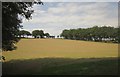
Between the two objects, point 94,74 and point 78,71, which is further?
point 78,71

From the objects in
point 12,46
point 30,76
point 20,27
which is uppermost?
point 20,27

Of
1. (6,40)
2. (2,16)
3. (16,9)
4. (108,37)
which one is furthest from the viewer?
(108,37)

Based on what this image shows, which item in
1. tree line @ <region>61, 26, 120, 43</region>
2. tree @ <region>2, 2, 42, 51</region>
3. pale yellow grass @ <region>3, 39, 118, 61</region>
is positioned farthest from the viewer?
tree line @ <region>61, 26, 120, 43</region>

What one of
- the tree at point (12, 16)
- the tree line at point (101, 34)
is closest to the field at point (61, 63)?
the tree at point (12, 16)

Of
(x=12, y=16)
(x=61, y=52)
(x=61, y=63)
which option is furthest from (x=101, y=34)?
(x=12, y=16)

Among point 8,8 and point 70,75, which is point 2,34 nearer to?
point 8,8

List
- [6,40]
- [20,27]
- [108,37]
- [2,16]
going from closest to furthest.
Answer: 1. [2,16]
2. [6,40]
3. [20,27]
4. [108,37]

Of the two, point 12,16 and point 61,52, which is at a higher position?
point 12,16

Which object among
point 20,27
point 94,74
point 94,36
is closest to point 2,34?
point 20,27

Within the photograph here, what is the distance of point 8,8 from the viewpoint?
65.0 ft

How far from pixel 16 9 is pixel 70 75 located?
6.80m

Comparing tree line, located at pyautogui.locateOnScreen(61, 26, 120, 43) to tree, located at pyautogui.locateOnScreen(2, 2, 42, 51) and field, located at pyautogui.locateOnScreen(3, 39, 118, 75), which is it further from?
tree, located at pyautogui.locateOnScreen(2, 2, 42, 51)

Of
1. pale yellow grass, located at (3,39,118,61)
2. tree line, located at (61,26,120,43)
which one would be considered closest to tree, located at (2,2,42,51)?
pale yellow grass, located at (3,39,118,61)

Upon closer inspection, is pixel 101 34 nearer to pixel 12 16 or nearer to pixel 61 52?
pixel 61 52
